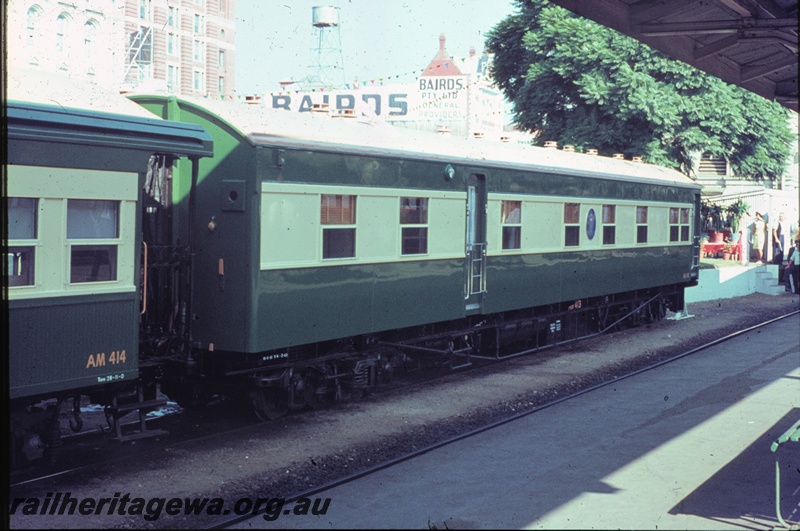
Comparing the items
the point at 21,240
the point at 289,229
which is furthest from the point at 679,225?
the point at 21,240

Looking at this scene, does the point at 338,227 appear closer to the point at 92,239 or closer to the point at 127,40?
the point at 92,239

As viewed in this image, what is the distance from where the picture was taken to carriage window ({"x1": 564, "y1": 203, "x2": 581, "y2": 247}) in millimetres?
16828

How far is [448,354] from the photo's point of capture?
46.8 ft

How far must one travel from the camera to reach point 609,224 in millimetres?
18453

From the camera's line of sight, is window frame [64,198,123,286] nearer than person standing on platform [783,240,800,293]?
Yes

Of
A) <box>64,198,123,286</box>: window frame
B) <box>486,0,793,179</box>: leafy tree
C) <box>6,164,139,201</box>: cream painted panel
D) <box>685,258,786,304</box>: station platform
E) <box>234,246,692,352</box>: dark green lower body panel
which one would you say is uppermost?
<box>486,0,793,179</box>: leafy tree

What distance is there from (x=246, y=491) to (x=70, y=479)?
4.99ft

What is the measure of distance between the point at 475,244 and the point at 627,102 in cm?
1761

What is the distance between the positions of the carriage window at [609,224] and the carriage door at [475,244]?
4.68 meters

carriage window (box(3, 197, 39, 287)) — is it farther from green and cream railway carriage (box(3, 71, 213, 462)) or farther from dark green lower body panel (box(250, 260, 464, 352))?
dark green lower body panel (box(250, 260, 464, 352))

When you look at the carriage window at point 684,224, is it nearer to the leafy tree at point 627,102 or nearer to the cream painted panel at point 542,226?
the cream painted panel at point 542,226

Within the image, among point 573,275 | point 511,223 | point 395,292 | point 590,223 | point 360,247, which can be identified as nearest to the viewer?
point 360,247

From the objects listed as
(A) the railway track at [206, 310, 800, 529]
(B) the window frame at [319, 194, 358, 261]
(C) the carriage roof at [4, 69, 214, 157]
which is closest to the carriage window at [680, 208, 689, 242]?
(A) the railway track at [206, 310, 800, 529]

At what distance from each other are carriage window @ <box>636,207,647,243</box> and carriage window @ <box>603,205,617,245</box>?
1210 millimetres
